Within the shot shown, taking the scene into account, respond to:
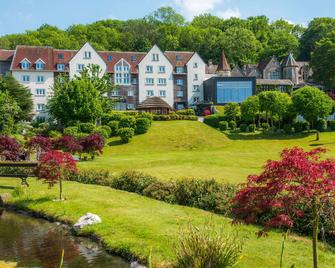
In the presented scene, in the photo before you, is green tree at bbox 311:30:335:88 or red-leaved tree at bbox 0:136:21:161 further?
green tree at bbox 311:30:335:88

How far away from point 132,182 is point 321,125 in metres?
44.2

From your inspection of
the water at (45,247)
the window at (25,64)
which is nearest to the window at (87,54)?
the window at (25,64)

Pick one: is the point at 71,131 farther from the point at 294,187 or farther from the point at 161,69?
the point at 294,187

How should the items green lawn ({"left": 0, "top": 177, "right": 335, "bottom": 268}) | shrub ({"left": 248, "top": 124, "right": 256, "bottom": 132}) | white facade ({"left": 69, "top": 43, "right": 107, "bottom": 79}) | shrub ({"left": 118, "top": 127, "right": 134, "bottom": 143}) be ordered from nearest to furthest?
green lawn ({"left": 0, "top": 177, "right": 335, "bottom": 268}), shrub ({"left": 118, "top": 127, "right": 134, "bottom": 143}), shrub ({"left": 248, "top": 124, "right": 256, "bottom": 132}), white facade ({"left": 69, "top": 43, "right": 107, "bottom": 79})

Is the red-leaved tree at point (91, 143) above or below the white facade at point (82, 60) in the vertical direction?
below

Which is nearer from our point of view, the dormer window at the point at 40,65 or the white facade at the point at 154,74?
the dormer window at the point at 40,65

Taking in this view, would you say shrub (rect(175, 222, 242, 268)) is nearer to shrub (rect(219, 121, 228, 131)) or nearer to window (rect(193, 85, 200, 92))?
shrub (rect(219, 121, 228, 131))

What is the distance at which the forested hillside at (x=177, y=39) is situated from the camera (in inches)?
4510

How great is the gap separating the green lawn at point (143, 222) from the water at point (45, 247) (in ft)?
2.29

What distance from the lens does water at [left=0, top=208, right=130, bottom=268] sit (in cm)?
1484

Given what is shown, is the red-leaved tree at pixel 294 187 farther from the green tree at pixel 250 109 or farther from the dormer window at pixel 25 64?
the dormer window at pixel 25 64

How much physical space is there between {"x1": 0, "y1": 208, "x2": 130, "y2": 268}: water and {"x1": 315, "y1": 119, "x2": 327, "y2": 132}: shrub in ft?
165

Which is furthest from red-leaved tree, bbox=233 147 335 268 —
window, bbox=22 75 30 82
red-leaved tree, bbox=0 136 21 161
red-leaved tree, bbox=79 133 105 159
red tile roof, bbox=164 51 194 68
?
red tile roof, bbox=164 51 194 68

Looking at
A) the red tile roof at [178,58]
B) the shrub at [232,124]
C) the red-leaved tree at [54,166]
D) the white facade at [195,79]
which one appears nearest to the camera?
the red-leaved tree at [54,166]
